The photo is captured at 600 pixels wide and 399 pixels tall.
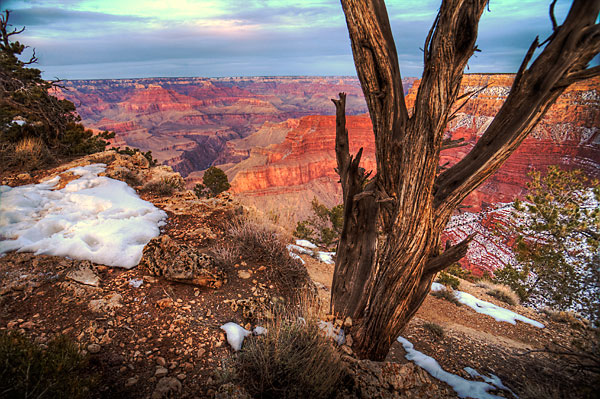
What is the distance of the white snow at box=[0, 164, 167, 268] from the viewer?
405 centimetres

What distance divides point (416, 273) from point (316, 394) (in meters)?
1.61

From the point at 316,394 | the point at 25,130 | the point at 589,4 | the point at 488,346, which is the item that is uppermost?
the point at 589,4

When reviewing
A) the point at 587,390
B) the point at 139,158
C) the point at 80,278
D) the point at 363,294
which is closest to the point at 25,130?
the point at 139,158

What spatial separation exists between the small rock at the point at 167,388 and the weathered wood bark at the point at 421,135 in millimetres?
2019

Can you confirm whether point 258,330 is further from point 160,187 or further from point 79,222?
point 160,187

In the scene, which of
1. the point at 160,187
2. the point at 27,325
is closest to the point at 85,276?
the point at 27,325

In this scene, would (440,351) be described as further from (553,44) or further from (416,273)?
(553,44)

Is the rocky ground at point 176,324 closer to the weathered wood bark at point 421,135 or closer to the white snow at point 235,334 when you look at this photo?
the white snow at point 235,334

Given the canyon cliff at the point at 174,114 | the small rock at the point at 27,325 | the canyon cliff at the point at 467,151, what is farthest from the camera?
the canyon cliff at the point at 174,114

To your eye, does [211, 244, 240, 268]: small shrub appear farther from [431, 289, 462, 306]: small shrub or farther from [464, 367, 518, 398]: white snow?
[431, 289, 462, 306]: small shrub

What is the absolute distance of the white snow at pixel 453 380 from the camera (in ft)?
10.5

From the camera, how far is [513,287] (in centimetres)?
1307

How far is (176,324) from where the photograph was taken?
10.4ft

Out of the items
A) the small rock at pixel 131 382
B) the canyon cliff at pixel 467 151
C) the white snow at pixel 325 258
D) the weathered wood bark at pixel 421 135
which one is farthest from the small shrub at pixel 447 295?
the small rock at pixel 131 382
